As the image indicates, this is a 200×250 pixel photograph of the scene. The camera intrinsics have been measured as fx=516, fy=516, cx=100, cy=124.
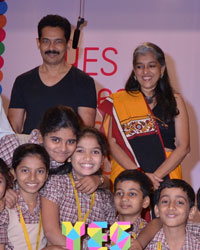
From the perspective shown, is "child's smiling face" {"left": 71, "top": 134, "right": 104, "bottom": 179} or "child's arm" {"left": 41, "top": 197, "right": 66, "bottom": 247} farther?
"child's smiling face" {"left": 71, "top": 134, "right": 104, "bottom": 179}

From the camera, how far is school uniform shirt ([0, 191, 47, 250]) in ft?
7.07

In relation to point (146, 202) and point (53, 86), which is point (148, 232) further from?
point (53, 86)

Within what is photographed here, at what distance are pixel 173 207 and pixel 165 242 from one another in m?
0.15

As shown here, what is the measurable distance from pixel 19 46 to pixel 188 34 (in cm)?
136

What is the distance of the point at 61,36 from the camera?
274 cm

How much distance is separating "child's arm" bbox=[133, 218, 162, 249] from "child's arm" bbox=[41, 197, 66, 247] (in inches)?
12.9

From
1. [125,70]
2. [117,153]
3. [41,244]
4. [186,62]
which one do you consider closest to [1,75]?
[125,70]

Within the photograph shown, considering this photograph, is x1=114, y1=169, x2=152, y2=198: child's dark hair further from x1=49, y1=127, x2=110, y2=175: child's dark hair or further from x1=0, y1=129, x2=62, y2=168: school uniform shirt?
x1=0, y1=129, x2=62, y2=168: school uniform shirt

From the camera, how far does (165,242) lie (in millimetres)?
2170

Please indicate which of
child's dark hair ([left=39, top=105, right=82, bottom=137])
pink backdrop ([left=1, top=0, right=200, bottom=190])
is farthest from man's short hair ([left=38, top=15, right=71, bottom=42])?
pink backdrop ([left=1, top=0, right=200, bottom=190])

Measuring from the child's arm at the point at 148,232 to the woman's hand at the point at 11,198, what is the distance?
0.55 metres

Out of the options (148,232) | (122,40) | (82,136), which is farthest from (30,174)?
(122,40)

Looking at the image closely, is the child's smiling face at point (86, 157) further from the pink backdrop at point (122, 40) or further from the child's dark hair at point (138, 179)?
the pink backdrop at point (122, 40)

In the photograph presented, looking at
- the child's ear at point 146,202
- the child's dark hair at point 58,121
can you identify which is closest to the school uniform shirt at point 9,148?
the child's dark hair at point 58,121
